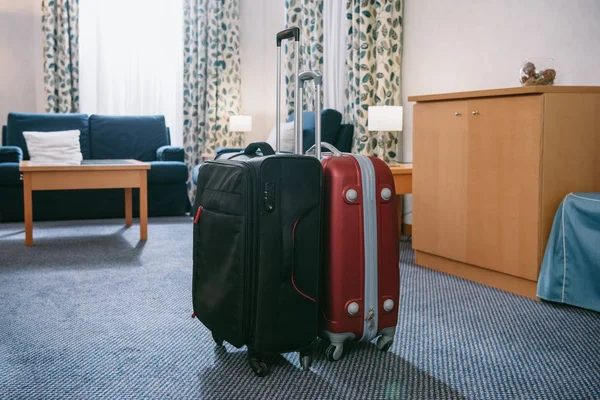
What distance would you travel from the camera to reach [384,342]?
1.96 metres

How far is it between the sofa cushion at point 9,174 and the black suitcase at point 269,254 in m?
3.86

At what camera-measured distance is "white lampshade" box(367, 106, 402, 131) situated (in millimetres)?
4227

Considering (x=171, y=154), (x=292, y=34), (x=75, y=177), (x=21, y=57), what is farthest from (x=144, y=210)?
(x=21, y=57)

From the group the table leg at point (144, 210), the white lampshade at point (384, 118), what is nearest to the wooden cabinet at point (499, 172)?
the white lampshade at point (384, 118)

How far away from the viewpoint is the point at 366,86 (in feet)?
15.6

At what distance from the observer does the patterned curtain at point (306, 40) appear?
5.49m

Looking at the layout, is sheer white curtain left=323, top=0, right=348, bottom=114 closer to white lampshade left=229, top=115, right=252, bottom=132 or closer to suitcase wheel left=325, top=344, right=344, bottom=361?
white lampshade left=229, top=115, right=252, bottom=132

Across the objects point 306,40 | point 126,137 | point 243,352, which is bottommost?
point 243,352

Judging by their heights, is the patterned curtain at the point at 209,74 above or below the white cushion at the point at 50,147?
above

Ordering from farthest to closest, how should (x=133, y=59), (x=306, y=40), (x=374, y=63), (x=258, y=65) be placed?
(x=258, y=65) → (x=133, y=59) → (x=306, y=40) → (x=374, y=63)

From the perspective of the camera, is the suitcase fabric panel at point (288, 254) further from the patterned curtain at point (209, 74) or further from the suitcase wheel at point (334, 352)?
the patterned curtain at point (209, 74)

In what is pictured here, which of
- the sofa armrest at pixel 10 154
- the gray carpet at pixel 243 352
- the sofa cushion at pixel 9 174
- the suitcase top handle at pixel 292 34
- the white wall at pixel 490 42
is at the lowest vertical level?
the gray carpet at pixel 243 352

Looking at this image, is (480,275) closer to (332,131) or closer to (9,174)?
(332,131)

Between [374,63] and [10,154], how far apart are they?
308 cm
